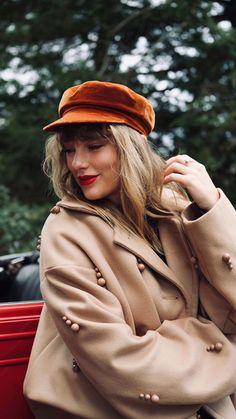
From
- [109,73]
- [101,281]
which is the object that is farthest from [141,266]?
[109,73]

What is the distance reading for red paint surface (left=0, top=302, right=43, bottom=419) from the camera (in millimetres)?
2330

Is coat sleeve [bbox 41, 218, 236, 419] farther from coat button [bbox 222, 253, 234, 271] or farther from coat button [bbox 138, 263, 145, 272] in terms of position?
coat button [bbox 222, 253, 234, 271]

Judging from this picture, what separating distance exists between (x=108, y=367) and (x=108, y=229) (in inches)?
19.5

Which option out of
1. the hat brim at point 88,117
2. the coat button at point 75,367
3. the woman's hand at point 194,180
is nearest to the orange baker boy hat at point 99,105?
the hat brim at point 88,117

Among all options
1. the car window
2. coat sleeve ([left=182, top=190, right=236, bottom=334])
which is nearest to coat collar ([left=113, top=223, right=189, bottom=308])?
coat sleeve ([left=182, top=190, right=236, bottom=334])

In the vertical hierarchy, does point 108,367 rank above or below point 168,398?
above

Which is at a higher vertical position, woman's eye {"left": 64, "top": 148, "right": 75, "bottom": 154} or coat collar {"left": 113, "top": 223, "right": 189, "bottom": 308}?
woman's eye {"left": 64, "top": 148, "right": 75, "bottom": 154}

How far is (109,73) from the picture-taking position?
7875 millimetres

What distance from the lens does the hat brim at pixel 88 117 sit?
2111 mm

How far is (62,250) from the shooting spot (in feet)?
6.70

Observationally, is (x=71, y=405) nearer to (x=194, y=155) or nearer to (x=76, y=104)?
(x=76, y=104)

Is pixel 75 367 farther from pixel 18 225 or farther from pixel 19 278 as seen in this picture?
pixel 18 225

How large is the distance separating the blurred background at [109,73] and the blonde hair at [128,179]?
16.2ft

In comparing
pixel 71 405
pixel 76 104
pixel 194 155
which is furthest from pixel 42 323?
pixel 194 155
